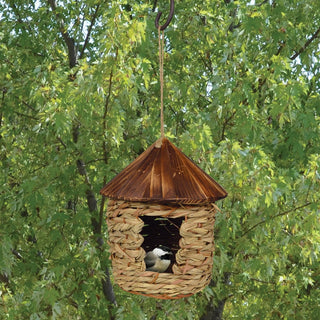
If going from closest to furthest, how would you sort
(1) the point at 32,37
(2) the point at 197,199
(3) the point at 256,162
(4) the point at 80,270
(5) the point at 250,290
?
1. (2) the point at 197,199
2. (3) the point at 256,162
3. (4) the point at 80,270
4. (1) the point at 32,37
5. (5) the point at 250,290

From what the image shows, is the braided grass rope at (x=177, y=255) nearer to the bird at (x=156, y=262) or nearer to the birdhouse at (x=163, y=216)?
the birdhouse at (x=163, y=216)

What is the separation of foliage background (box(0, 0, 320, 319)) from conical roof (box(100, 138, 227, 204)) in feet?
5.79

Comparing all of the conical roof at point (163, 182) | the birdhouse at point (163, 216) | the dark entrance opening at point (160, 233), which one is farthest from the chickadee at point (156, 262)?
the conical roof at point (163, 182)

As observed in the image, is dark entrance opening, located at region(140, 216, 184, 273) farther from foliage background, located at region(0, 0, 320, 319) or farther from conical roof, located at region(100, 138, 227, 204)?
foliage background, located at region(0, 0, 320, 319)

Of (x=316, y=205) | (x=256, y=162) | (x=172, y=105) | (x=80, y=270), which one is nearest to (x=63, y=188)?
(x=80, y=270)

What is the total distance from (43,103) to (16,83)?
3.26 feet

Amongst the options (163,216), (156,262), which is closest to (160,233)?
(156,262)

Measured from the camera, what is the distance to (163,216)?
3031 millimetres

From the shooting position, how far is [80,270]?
247 inches

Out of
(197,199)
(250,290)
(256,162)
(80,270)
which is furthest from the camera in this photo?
(250,290)

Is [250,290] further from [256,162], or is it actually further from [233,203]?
[256,162]

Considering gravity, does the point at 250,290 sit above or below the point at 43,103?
below

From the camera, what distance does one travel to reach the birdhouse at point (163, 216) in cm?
299

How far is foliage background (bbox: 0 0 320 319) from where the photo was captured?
5.25m
